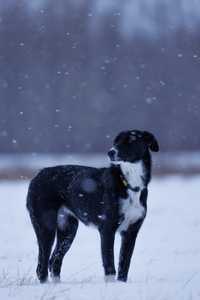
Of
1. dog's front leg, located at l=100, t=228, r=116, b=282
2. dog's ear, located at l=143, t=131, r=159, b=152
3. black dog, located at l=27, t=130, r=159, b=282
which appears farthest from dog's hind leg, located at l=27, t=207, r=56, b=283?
dog's ear, located at l=143, t=131, r=159, b=152

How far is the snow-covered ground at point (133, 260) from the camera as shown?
6043mm

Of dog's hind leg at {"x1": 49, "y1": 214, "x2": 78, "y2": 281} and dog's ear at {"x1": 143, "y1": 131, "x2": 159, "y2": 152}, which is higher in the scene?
dog's ear at {"x1": 143, "y1": 131, "x2": 159, "y2": 152}

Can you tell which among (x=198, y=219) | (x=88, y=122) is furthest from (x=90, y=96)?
(x=198, y=219)

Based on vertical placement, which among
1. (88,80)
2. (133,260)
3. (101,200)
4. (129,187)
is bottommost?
(133,260)

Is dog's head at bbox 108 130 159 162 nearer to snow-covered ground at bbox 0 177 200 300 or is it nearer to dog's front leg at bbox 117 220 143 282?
dog's front leg at bbox 117 220 143 282

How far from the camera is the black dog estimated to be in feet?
23.7

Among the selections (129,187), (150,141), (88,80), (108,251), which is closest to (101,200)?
(129,187)

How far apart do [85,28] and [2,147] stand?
14703 mm

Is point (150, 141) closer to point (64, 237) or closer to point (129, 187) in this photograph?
point (129, 187)

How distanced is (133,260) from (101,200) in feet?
8.64

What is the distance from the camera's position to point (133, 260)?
986cm

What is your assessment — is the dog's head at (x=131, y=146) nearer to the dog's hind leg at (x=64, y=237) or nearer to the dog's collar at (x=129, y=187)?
the dog's collar at (x=129, y=187)

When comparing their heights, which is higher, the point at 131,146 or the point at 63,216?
the point at 131,146

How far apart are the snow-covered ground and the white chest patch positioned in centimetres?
59
